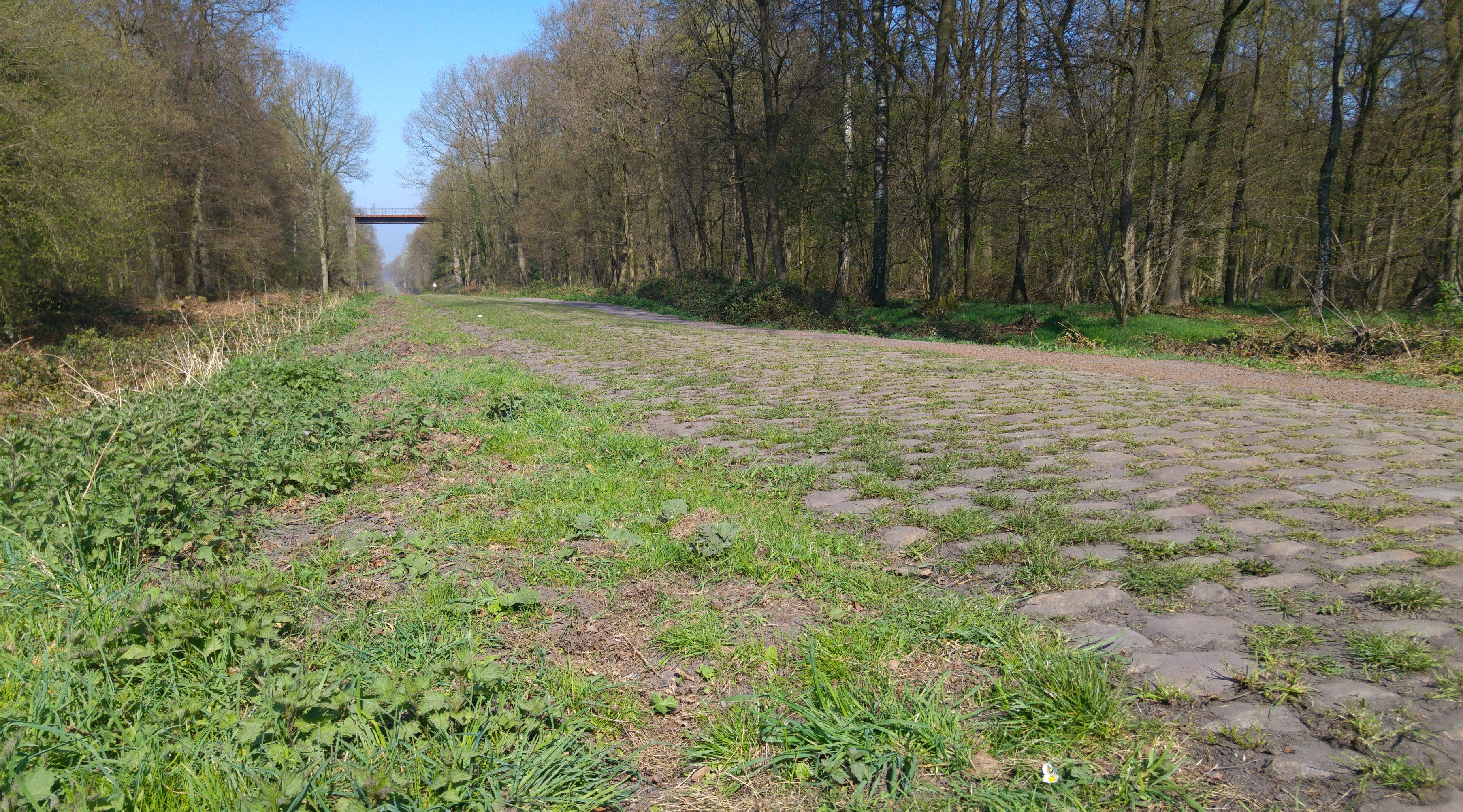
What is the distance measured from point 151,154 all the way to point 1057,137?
88.7ft

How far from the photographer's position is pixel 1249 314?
20094mm

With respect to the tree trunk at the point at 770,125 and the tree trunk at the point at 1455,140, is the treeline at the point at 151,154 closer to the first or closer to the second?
the tree trunk at the point at 770,125

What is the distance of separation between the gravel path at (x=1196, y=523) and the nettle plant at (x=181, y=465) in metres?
2.49

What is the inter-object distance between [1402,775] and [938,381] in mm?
6277

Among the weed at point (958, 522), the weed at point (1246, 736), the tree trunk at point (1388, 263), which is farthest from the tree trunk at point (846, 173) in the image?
the weed at point (1246, 736)

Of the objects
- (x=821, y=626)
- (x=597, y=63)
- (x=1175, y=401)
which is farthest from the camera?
(x=597, y=63)

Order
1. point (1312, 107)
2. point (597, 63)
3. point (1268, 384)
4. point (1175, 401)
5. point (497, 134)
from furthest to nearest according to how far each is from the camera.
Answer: point (497, 134) < point (597, 63) < point (1312, 107) < point (1268, 384) < point (1175, 401)

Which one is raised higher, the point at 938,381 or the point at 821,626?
the point at 938,381

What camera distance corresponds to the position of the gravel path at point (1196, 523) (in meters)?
2.07

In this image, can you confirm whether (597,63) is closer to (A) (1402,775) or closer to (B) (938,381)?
(B) (938,381)

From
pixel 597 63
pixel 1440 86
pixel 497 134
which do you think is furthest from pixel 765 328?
pixel 497 134

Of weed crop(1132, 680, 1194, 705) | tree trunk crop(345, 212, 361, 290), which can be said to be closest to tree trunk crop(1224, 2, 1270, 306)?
weed crop(1132, 680, 1194, 705)

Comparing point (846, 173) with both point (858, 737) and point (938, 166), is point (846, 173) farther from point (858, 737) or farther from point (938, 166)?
point (858, 737)

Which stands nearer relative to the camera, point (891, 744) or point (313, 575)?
point (891, 744)
